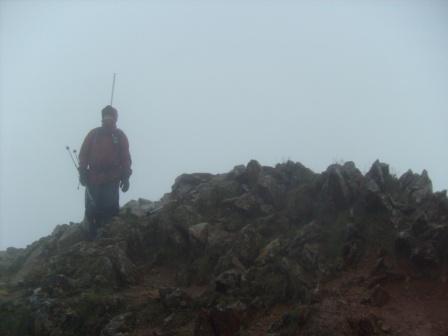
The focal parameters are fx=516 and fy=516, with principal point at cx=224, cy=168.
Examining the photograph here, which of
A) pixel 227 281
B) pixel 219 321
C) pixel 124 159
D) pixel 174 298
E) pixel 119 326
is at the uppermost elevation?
pixel 124 159

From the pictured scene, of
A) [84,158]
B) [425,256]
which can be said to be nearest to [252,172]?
[84,158]

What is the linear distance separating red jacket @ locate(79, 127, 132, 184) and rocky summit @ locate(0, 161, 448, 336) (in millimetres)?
1136

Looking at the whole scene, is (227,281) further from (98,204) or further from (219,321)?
(98,204)

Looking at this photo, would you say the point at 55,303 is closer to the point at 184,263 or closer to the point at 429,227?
the point at 184,263

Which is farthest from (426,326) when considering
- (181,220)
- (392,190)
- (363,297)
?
(181,220)

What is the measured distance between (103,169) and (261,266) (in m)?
5.54

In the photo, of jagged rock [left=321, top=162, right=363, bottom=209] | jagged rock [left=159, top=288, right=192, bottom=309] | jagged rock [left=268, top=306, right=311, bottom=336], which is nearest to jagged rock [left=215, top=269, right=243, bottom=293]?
jagged rock [left=159, top=288, right=192, bottom=309]

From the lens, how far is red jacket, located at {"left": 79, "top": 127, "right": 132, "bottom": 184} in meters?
13.1

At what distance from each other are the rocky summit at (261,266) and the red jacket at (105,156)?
114 centimetres

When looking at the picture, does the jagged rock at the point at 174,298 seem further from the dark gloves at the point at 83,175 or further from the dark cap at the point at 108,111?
the dark cap at the point at 108,111

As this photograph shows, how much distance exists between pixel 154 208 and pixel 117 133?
A: 7.30 ft

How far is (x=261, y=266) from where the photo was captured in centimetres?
945

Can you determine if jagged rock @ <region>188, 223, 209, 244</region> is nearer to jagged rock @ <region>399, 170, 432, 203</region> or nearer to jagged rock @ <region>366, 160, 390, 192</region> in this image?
jagged rock @ <region>366, 160, 390, 192</region>

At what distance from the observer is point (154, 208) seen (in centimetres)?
1384
